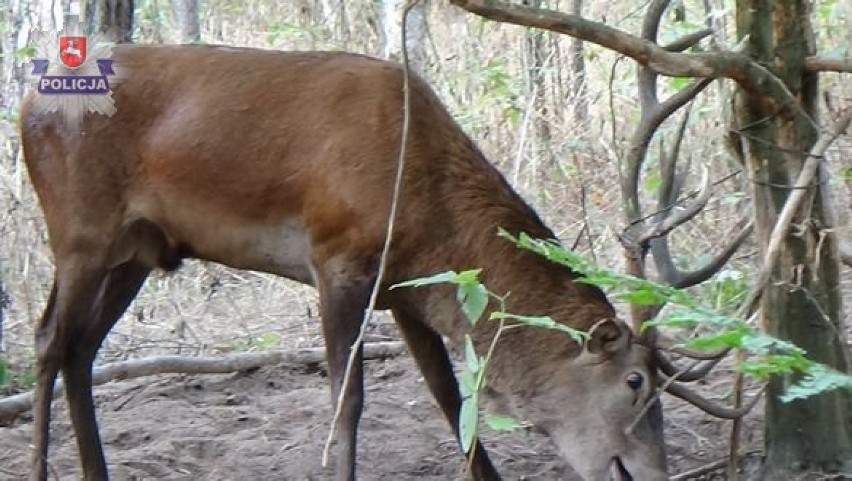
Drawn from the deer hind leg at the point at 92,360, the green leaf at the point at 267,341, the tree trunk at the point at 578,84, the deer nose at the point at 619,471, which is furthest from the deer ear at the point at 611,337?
the tree trunk at the point at 578,84

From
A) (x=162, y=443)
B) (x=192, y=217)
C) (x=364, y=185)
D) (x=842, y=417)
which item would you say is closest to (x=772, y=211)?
(x=842, y=417)

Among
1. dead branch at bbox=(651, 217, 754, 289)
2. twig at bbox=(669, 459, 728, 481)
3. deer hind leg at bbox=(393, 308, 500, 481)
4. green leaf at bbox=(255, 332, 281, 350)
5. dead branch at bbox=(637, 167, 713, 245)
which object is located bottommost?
green leaf at bbox=(255, 332, 281, 350)

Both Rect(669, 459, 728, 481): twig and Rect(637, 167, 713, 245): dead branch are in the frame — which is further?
Rect(669, 459, 728, 481): twig

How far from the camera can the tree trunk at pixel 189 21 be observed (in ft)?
36.5

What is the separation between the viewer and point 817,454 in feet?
15.2

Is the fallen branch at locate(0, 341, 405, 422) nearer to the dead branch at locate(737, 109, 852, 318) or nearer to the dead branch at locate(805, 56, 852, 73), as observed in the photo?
the dead branch at locate(737, 109, 852, 318)

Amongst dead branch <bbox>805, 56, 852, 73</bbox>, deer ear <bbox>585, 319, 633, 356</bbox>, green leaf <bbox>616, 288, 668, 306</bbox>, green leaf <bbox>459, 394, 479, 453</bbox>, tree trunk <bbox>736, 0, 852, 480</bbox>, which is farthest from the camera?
deer ear <bbox>585, 319, 633, 356</bbox>

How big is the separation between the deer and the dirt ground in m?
0.30

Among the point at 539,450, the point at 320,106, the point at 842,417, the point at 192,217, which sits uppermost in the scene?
the point at 320,106

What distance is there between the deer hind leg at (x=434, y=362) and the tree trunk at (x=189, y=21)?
6.16 metres

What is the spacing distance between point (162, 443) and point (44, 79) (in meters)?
1.62

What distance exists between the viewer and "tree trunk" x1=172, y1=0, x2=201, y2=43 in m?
11.1

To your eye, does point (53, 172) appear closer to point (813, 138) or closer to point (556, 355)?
point (556, 355)

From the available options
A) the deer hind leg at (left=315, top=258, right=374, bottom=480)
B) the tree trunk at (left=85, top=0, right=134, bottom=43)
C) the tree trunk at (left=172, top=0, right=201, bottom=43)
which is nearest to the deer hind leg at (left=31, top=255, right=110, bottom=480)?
the deer hind leg at (left=315, top=258, right=374, bottom=480)
